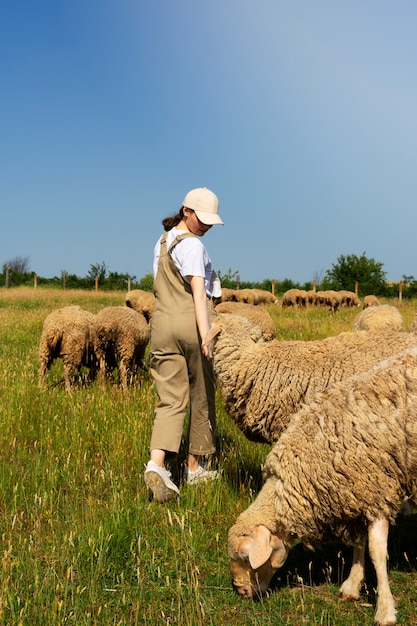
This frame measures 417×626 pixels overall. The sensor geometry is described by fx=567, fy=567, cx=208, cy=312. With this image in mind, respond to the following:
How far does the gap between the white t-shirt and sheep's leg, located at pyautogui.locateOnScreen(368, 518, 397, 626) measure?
1964mm

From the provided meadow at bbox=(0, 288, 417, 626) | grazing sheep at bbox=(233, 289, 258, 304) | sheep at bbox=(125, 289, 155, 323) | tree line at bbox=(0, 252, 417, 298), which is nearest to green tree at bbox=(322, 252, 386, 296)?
tree line at bbox=(0, 252, 417, 298)

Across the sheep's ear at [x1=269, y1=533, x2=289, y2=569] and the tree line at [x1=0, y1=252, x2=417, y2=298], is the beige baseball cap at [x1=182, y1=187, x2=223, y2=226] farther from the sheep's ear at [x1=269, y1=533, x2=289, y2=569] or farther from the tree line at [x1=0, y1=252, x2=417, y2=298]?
the tree line at [x1=0, y1=252, x2=417, y2=298]

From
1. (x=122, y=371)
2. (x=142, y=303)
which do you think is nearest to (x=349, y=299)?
(x=142, y=303)

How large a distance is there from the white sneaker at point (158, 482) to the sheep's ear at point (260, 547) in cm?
120

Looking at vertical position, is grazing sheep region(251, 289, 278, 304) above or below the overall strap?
below

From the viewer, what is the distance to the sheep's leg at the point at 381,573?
9.16 ft

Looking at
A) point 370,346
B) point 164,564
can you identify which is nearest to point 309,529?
point 164,564

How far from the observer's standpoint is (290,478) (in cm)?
309

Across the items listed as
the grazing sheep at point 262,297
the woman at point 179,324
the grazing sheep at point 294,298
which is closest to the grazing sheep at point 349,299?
the grazing sheep at point 294,298

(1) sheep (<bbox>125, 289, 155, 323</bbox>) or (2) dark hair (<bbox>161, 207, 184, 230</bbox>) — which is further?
(1) sheep (<bbox>125, 289, 155, 323</bbox>)

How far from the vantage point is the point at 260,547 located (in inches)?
115

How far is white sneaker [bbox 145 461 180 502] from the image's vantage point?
4.05 m

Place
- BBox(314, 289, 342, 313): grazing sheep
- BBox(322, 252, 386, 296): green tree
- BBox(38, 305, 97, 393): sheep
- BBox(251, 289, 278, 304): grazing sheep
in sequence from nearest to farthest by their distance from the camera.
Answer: BBox(38, 305, 97, 393): sheep → BBox(251, 289, 278, 304): grazing sheep → BBox(314, 289, 342, 313): grazing sheep → BBox(322, 252, 386, 296): green tree

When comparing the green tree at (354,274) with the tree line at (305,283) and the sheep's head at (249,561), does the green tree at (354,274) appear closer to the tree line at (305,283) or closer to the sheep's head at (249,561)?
the tree line at (305,283)
